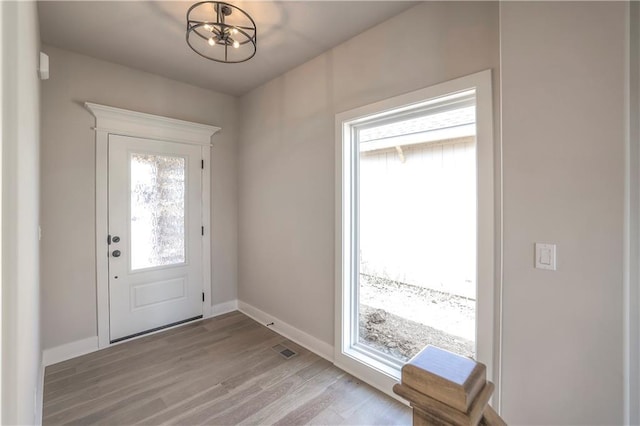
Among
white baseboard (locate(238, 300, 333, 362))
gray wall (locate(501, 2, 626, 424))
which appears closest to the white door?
white baseboard (locate(238, 300, 333, 362))

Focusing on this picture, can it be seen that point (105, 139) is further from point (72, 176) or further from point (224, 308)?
point (224, 308)

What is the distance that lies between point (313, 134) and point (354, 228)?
101 cm

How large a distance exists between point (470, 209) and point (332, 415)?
1.91 meters

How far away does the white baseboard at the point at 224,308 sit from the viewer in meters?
3.72

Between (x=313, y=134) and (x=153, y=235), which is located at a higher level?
(x=313, y=134)

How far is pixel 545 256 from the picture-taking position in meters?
1.38

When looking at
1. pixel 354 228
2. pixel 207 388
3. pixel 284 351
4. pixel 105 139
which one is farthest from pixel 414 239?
pixel 105 139

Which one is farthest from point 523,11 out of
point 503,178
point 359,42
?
point 359,42

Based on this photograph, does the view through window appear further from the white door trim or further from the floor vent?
the white door trim

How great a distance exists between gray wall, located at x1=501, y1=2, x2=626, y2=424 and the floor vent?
5.97 feet

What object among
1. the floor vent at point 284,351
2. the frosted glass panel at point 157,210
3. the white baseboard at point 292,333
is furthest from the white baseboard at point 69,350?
the floor vent at point 284,351

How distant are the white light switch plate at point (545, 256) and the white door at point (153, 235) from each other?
334cm

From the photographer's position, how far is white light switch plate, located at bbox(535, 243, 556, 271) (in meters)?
1.36

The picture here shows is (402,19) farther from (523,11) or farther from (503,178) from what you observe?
(503,178)
